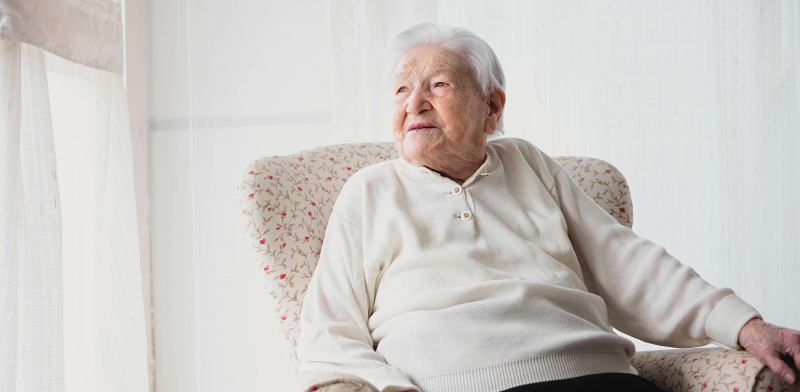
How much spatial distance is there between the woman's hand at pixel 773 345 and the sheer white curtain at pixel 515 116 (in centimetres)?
118

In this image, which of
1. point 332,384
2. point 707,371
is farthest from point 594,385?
point 332,384

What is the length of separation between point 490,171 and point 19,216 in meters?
1.26

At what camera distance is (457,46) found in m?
1.45

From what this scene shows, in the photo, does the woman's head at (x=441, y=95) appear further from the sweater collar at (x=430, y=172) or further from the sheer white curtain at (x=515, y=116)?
the sheer white curtain at (x=515, y=116)

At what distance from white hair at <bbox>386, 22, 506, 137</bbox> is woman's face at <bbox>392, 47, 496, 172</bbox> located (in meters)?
0.02

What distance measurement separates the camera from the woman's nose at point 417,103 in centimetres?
140

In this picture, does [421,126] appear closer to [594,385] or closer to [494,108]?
Result: [494,108]

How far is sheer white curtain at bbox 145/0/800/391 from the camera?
2.21m

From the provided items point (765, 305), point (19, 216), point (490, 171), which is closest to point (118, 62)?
point (19, 216)

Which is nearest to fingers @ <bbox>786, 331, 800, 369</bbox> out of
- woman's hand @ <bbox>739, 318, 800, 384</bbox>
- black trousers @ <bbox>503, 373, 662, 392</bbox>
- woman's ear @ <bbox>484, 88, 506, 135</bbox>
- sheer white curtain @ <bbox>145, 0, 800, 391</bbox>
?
woman's hand @ <bbox>739, 318, 800, 384</bbox>

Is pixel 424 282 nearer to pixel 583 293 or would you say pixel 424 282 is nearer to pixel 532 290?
pixel 532 290

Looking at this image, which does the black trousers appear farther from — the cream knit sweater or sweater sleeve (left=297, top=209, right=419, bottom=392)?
sweater sleeve (left=297, top=209, right=419, bottom=392)

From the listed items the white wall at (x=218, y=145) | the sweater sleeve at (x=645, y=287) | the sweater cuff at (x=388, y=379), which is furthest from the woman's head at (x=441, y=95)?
the white wall at (x=218, y=145)

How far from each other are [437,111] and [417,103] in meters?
0.05
